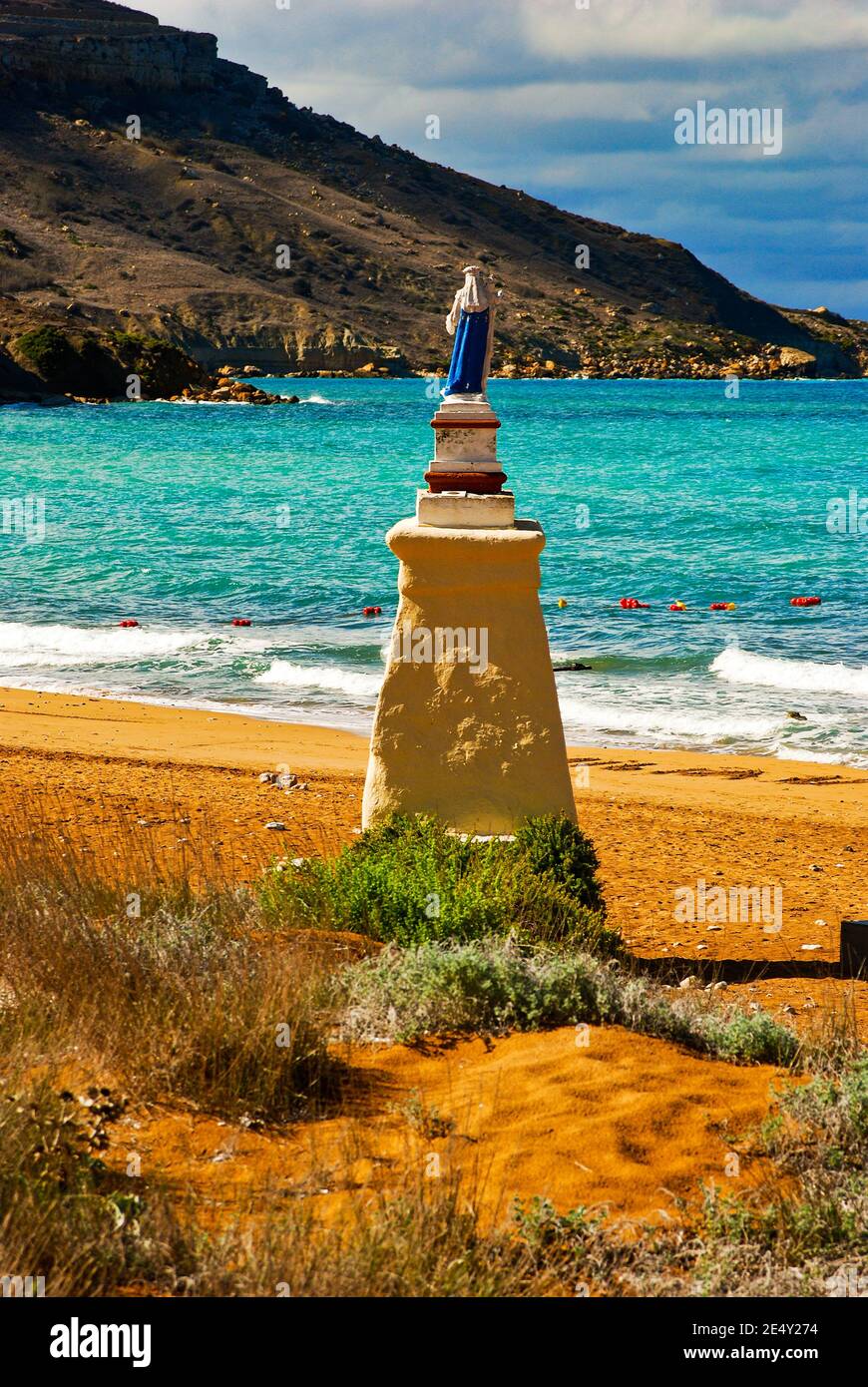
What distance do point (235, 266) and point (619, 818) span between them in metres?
151

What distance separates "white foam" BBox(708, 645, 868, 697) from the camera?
60.6 ft

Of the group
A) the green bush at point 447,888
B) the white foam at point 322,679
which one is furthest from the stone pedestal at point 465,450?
the white foam at point 322,679

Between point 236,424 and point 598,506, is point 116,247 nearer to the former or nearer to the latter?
point 236,424

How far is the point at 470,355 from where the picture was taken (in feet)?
25.5

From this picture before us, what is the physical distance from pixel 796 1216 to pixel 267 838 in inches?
251

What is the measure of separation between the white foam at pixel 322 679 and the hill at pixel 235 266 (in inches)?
3015

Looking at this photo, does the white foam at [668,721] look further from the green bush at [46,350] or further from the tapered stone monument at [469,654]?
the green bush at [46,350]

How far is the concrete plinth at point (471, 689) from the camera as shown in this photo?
7.46m

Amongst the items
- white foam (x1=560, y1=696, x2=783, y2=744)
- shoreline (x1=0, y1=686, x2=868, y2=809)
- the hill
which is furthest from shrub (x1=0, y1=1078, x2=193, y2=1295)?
the hill

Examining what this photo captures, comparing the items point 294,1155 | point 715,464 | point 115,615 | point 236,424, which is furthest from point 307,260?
point 294,1155

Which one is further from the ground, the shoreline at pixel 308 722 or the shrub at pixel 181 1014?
the shrub at pixel 181 1014

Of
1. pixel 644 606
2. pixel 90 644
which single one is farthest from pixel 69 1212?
pixel 644 606

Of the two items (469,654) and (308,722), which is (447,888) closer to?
(469,654)

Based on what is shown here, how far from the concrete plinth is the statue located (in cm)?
84
